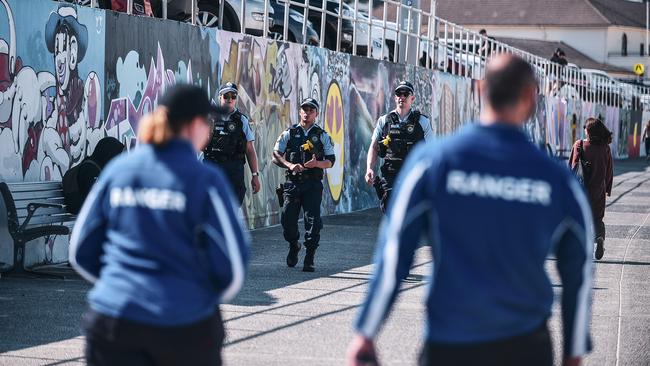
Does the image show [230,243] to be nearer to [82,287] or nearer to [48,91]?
[82,287]

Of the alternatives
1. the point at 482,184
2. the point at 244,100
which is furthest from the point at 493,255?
the point at 244,100

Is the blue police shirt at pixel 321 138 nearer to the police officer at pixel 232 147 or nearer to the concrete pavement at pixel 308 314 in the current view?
the police officer at pixel 232 147

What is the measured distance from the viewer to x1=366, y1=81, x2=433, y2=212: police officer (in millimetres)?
13602

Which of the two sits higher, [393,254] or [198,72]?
[198,72]

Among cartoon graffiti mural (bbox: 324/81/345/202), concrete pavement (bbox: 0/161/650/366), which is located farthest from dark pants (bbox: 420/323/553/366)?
cartoon graffiti mural (bbox: 324/81/345/202)

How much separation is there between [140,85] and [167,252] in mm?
10440

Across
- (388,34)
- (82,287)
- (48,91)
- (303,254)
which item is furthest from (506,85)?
(388,34)

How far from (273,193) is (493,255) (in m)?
14.6

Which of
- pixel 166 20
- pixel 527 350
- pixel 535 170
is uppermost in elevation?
pixel 166 20

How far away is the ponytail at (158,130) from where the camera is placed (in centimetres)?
459

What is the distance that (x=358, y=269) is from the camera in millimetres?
13727

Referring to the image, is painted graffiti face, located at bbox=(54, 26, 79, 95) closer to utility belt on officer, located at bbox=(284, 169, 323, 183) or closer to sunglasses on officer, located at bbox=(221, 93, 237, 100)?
sunglasses on officer, located at bbox=(221, 93, 237, 100)

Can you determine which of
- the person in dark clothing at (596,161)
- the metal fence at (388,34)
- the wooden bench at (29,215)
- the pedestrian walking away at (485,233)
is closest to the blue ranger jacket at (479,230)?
the pedestrian walking away at (485,233)

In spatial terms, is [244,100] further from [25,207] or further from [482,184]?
[482,184]
